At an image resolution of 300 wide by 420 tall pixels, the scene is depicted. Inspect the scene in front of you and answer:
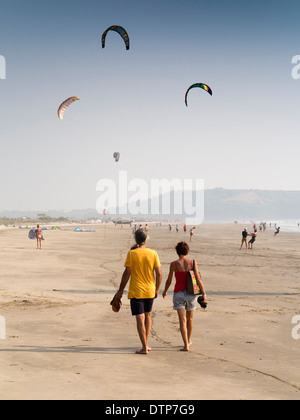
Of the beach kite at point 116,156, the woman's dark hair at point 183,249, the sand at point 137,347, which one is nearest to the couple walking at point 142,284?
the sand at point 137,347

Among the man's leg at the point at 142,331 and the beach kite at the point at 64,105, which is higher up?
the beach kite at the point at 64,105

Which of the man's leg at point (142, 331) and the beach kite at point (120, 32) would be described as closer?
the man's leg at point (142, 331)

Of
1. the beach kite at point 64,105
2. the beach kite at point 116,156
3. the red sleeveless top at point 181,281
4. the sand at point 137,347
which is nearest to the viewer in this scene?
the sand at point 137,347

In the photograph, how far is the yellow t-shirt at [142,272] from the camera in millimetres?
6000

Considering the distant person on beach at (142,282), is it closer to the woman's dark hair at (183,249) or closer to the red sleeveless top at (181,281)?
the red sleeveless top at (181,281)

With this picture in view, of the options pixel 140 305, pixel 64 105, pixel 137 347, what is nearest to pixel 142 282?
pixel 140 305

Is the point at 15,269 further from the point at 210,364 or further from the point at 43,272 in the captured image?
the point at 210,364

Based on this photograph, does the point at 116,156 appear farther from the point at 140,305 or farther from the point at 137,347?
the point at 140,305

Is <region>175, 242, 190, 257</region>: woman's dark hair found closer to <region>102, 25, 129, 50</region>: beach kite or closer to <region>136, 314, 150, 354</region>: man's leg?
<region>136, 314, 150, 354</region>: man's leg

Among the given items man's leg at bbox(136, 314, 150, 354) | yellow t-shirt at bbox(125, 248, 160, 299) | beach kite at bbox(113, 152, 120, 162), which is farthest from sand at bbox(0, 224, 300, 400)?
beach kite at bbox(113, 152, 120, 162)

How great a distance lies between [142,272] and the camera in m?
6.04

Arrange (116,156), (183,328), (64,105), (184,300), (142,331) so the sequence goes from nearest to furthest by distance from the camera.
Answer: (142,331), (183,328), (184,300), (64,105), (116,156)
